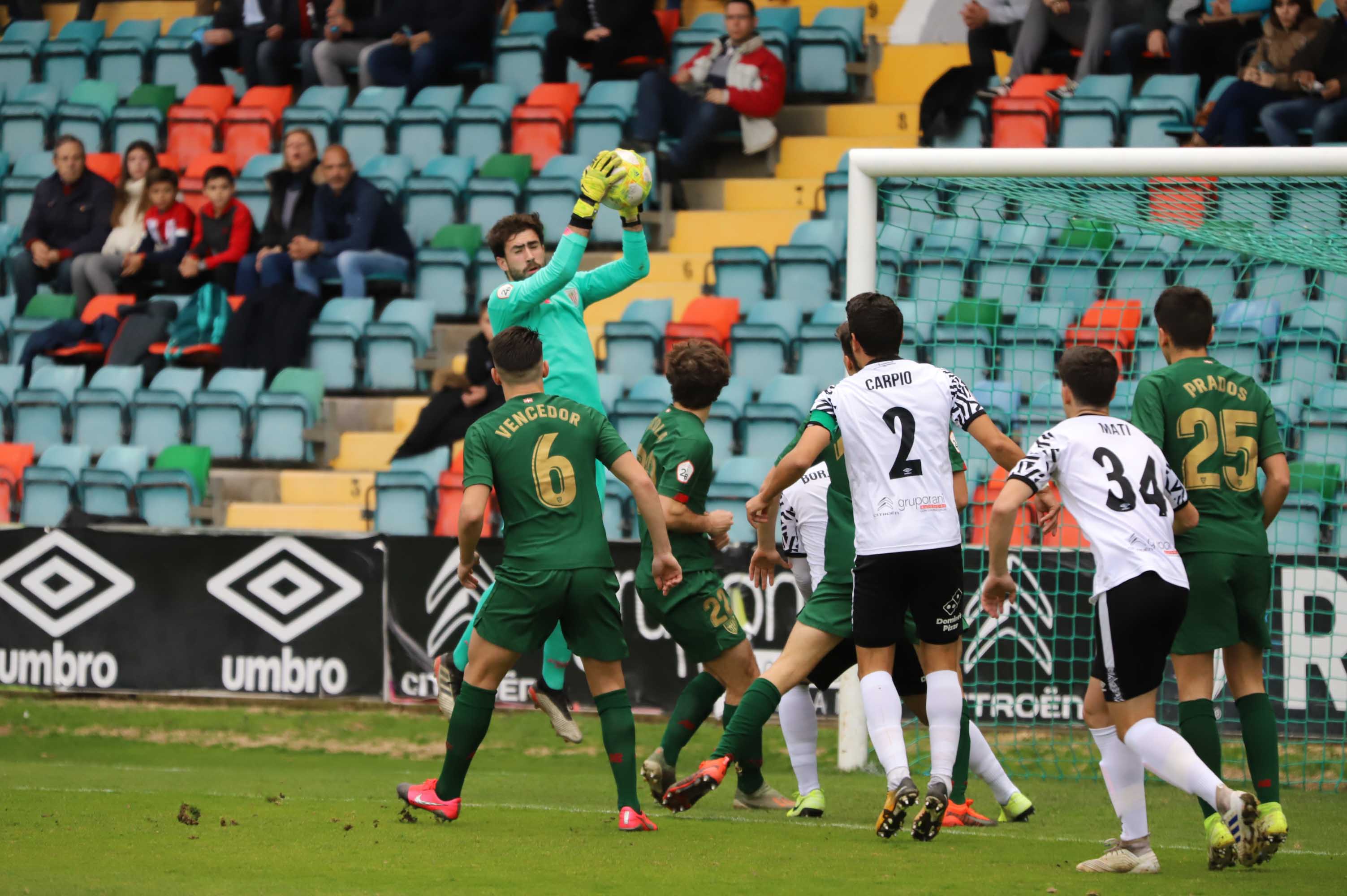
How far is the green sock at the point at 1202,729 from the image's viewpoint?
5.40 metres

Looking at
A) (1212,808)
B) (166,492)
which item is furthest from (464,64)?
(1212,808)

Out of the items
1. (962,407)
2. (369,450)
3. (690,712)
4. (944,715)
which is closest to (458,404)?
(369,450)

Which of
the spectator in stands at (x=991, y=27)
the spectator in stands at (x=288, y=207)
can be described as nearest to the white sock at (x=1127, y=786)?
→ the spectator in stands at (x=991, y=27)

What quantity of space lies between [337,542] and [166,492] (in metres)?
2.58

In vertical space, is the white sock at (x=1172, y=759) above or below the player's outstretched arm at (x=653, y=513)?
below

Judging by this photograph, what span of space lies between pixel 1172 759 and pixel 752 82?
29.3 feet

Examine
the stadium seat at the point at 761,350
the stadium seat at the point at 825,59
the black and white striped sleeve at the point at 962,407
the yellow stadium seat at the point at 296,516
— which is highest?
the stadium seat at the point at 825,59

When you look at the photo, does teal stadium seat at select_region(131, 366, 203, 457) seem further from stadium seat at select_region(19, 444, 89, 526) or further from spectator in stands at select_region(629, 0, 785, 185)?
spectator in stands at select_region(629, 0, 785, 185)

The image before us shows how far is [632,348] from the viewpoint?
11.3 metres

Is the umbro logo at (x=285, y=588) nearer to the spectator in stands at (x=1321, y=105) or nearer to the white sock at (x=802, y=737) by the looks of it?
the white sock at (x=802, y=737)

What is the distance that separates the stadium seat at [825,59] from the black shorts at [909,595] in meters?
8.83

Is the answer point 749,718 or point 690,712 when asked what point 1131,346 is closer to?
point 690,712

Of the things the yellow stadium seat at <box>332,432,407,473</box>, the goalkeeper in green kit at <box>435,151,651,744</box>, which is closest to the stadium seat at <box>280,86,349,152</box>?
the yellow stadium seat at <box>332,432,407,473</box>

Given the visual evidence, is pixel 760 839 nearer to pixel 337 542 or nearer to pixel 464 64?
pixel 337 542
